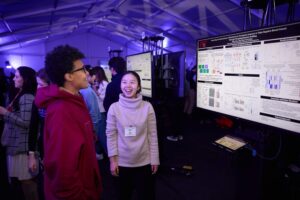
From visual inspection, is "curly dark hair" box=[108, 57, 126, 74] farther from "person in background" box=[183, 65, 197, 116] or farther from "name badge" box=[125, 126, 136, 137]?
"person in background" box=[183, 65, 197, 116]

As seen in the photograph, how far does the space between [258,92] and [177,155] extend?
111 inches

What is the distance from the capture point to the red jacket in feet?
3.34

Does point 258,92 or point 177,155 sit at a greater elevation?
point 258,92

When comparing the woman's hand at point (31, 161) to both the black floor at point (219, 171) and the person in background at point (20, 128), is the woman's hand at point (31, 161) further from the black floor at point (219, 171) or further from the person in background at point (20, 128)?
the black floor at point (219, 171)

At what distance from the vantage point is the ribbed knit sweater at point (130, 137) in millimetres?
1718

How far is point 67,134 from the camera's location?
103cm

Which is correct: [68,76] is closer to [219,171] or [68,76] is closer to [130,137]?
[130,137]

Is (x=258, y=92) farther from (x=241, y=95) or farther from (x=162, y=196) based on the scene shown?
(x=162, y=196)

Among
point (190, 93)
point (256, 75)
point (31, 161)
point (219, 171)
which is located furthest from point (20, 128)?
point (190, 93)

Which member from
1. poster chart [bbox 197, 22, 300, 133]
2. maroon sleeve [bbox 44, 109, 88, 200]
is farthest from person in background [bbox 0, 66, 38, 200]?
poster chart [bbox 197, 22, 300, 133]

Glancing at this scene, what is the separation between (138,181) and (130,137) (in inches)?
14.1

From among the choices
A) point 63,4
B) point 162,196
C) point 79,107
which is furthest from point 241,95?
point 63,4

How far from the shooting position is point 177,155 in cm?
386

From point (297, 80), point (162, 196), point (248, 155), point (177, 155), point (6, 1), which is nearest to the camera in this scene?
point (297, 80)
